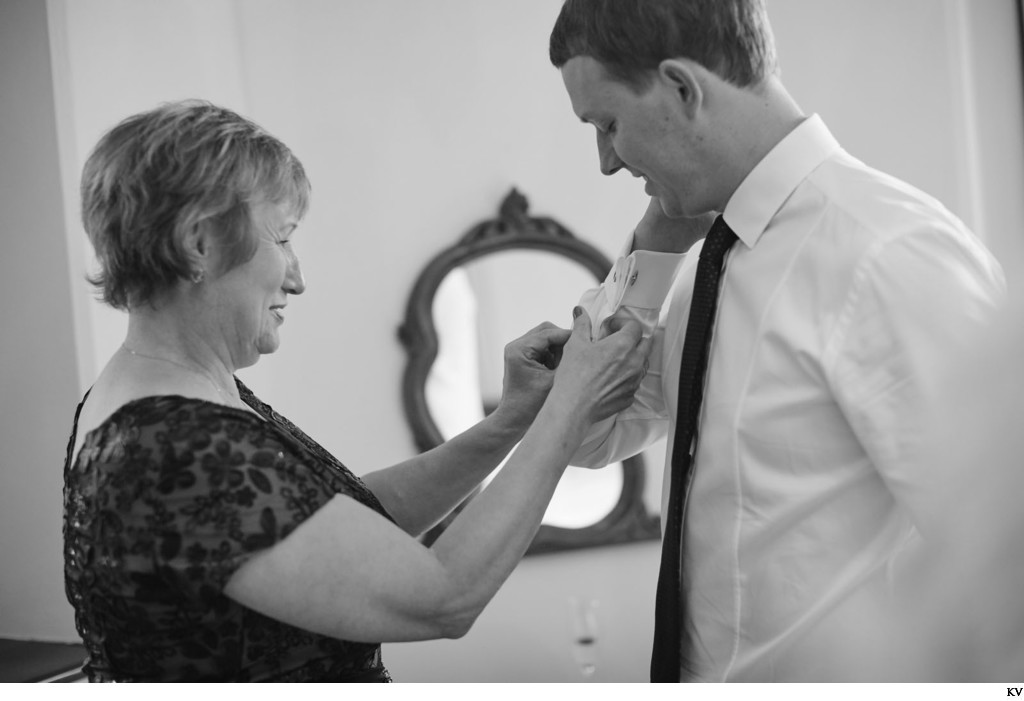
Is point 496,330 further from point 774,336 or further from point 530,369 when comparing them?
point 774,336

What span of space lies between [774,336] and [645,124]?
1.04 feet

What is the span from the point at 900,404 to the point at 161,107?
927mm

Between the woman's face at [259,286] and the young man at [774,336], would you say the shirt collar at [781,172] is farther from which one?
the woman's face at [259,286]

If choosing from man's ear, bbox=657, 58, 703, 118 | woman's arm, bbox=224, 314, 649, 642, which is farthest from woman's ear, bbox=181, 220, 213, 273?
man's ear, bbox=657, 58, 703, 118

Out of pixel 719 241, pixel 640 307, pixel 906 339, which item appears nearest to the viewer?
pixel 906 339

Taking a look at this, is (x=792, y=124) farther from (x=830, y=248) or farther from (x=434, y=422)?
(x=434, y=422)

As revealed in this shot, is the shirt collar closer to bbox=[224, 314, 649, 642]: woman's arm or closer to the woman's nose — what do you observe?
bbox=[224, 314, 649, 642]: woman's arm

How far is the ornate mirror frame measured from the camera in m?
3.07

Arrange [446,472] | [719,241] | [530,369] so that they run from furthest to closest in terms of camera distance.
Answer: [446,472] < [530,369] < [719,241]

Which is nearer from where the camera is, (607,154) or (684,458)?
(684,458)

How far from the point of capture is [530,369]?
149 cm

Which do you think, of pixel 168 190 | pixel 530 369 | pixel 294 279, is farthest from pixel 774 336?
pixel 168 190

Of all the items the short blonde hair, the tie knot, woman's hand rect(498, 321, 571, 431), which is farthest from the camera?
woman's hand rect(498, 321, 571, 431)

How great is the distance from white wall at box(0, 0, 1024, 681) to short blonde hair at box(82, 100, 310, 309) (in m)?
1.82
